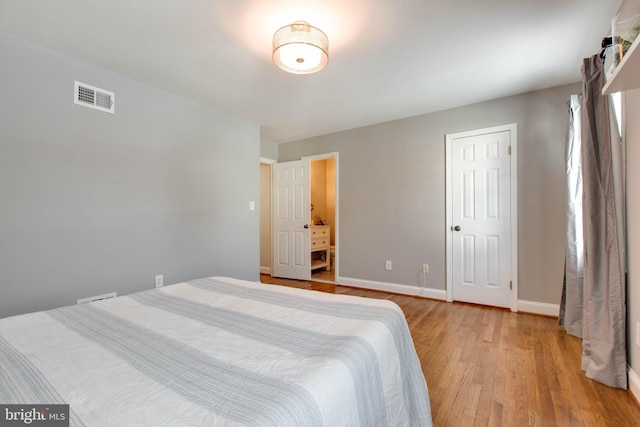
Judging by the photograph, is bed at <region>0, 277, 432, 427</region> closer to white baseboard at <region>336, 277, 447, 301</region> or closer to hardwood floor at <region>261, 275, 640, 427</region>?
hardwood floor at <region>261, 275, 640, 427</region>

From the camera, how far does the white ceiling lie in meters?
1.75

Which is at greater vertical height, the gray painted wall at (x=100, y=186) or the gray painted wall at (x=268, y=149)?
the gray painted wall at (x=268, y=149)

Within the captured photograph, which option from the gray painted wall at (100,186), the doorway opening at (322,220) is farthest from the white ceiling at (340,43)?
the doorway opening at (322,220)

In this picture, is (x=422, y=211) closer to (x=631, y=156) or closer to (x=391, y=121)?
(x=391, y=121)

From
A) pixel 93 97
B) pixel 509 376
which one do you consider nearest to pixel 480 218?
pixel 509 376

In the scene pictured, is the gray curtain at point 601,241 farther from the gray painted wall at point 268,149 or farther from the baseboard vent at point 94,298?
the gray painted wall at point 268,149

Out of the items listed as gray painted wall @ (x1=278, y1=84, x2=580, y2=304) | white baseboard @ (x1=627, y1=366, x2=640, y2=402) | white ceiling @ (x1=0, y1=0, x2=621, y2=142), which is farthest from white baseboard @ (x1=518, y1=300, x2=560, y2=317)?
white ceiling @ (x1=0, y1=0, x2=621, y2=142)

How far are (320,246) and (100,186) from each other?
11.6 ft

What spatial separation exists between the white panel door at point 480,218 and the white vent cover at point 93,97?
359 cm

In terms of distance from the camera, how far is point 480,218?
10.7ft

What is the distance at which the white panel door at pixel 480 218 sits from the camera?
10.2 ft

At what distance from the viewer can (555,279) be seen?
2.88 metres

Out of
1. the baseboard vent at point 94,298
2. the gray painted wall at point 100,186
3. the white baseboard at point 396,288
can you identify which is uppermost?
the gray painted wall at point 100,186

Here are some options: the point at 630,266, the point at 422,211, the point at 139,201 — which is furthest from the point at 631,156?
the point at 139,201
